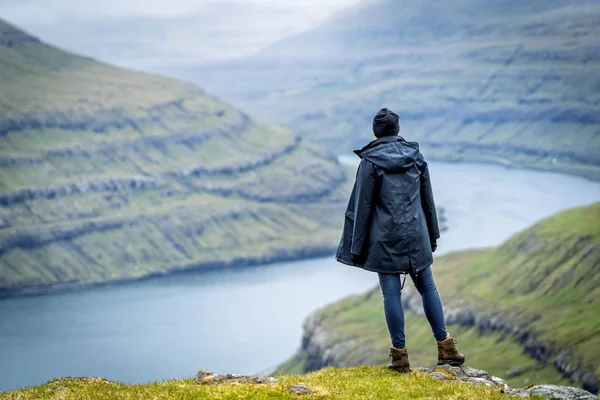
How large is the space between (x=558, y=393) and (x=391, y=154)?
675cm

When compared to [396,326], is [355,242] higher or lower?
higher

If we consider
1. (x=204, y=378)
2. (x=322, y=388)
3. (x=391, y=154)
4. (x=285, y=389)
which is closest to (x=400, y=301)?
(x=322, y=388)

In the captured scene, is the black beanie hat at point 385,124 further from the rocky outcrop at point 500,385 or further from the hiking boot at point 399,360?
the rocky outcrop at point 500,385

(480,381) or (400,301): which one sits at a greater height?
(400,301)

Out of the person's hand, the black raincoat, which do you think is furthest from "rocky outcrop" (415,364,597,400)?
the person's hand

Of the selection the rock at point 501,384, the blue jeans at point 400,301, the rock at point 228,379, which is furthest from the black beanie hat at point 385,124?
the rock at point 501,384

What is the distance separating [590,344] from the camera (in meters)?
179

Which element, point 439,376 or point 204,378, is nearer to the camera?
point 204,378

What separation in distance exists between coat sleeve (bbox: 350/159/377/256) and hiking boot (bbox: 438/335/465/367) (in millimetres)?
3790

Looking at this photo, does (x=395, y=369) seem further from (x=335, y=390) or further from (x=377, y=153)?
(x=377, y=153)

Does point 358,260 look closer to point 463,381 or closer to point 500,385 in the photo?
point 463,381

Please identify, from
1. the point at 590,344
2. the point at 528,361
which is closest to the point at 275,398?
the point at 590,344

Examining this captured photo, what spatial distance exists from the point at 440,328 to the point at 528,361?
177245 mm

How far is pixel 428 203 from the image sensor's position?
23000 mm
